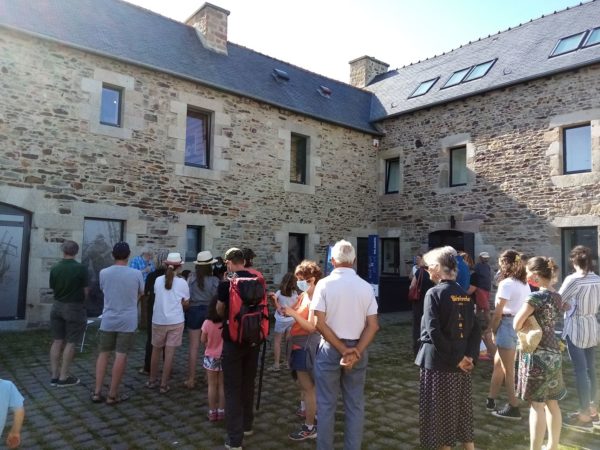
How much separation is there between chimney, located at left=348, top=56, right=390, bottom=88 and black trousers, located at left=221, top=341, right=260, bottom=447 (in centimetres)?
1465

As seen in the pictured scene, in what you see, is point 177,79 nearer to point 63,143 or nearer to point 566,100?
point 63,143

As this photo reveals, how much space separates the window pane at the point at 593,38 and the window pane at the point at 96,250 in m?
10.8

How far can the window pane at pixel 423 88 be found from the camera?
13216 mm

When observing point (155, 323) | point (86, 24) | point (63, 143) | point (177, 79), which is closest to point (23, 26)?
point (86, 24)

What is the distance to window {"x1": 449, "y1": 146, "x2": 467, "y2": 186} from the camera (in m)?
12.0

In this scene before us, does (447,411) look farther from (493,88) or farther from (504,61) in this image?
(504,61)

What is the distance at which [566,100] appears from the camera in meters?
9.84

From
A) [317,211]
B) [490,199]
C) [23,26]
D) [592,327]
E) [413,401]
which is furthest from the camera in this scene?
[317,211]

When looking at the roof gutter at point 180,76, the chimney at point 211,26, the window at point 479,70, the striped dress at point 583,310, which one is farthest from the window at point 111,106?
the window at point 479,70

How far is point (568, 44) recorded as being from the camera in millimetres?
10555

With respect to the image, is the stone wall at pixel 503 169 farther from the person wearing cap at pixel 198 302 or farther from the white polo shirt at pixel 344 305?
the white polo shirt at pixel 344 305

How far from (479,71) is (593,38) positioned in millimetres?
2645

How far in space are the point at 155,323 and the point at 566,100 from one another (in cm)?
960

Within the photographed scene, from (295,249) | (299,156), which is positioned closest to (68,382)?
(295,249)
